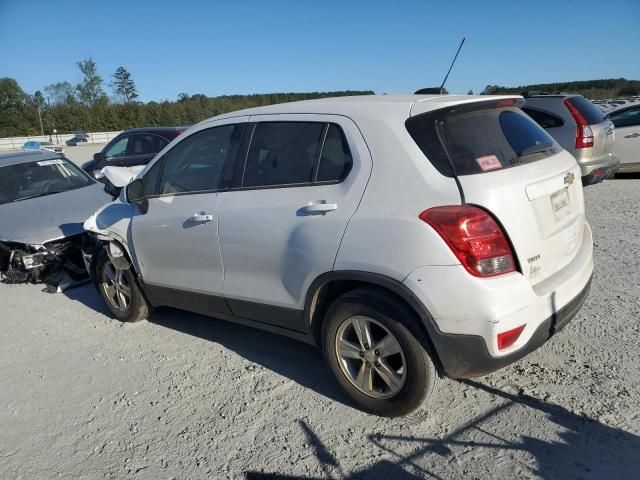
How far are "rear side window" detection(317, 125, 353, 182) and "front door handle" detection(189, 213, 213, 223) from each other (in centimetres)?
97

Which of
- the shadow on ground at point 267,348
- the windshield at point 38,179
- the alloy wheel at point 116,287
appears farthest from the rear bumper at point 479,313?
the windshield at point 38,179

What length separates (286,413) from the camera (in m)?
3.11

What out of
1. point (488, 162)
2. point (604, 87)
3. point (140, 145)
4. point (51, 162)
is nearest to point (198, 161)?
point (488, 162)

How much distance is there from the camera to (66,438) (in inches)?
121

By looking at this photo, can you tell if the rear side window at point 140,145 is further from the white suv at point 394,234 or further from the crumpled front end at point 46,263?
the white suv at point 394,234

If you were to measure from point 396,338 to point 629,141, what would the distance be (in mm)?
8518

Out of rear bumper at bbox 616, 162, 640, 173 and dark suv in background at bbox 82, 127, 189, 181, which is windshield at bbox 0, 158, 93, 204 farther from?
rear bumper at bbox 616, 162, 640, 173

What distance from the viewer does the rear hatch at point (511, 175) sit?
2545 millimetres

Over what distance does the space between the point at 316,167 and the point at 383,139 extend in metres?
0.47

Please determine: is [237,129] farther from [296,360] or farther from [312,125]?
[296,360]

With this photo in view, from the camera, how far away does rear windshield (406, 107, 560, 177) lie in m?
2.62

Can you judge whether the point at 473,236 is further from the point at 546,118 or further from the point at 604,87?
the point at 604,87

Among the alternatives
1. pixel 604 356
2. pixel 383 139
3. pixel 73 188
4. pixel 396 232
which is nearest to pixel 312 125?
pixel 383 139

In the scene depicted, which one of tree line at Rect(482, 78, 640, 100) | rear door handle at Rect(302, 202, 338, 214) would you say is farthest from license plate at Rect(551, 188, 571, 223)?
tree line at Rect(482, 78, 640, 100)
